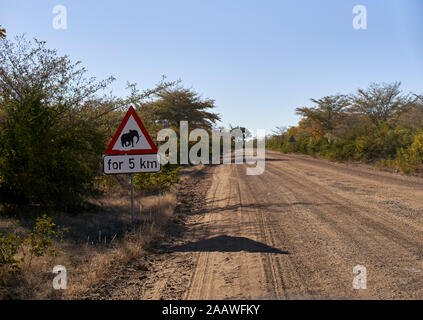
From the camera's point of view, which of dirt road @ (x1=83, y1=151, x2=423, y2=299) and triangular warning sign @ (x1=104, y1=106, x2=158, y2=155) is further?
triangular warning sign @ (x1=104, y1=106, x2=158, y2=155)

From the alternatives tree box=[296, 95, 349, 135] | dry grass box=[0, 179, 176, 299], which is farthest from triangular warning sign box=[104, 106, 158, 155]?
tree box=[296, 95, 349, 135]

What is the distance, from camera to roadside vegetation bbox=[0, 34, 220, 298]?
4.34m

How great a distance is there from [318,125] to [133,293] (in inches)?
1499

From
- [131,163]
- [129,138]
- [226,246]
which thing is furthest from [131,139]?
[226,246]

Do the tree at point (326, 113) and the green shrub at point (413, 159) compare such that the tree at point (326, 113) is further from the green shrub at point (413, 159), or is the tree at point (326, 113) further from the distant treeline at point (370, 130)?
the green shrub at point (413, 159)

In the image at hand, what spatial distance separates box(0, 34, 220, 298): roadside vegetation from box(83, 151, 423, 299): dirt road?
2.41 feet

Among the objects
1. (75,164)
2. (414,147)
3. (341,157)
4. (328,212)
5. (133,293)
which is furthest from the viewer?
(341,157)

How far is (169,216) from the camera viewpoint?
821 centimetres

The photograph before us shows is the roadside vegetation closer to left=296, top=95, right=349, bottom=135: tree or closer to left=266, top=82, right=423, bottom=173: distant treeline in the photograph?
left=266, top=82, right=423, bottom=173: distant treeline

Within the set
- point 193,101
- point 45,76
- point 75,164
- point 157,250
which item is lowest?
point 157,250

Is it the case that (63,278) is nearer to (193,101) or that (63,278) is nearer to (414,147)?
(414,147)

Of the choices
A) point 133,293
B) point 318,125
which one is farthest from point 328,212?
point 318,125

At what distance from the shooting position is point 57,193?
6.96 metres

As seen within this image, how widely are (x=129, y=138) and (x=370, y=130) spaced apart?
22341mm
